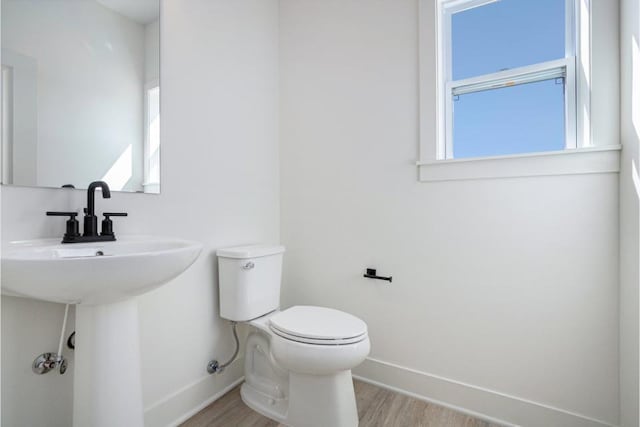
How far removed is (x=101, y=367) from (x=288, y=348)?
0.61 m

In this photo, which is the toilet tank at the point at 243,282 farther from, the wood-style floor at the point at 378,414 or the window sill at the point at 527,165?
the window sill at the point at 527,165

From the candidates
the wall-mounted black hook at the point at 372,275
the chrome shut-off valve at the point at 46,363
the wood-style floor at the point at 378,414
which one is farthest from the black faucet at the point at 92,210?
the wall-mounted black hook at the point at 372,275

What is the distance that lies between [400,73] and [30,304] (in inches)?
71.8

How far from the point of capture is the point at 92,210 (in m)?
1.03

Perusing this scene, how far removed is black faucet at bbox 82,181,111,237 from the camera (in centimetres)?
101

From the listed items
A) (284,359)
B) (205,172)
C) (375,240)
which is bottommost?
(284,359)

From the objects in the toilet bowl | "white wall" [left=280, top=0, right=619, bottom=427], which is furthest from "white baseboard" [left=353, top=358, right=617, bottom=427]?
the toilet bowl

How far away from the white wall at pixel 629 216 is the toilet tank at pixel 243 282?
149 cm

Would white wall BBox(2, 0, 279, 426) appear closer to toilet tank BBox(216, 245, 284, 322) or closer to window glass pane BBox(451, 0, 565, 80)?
toilet tank BBox(216, 245, 284, 322)

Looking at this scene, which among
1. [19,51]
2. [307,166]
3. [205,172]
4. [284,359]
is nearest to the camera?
[19,51]

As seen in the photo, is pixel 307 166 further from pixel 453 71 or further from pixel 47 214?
pixel 47 214

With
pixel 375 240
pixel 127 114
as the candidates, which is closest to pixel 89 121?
pixel 127 114

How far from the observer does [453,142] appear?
157cm

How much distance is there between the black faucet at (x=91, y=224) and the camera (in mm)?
972
